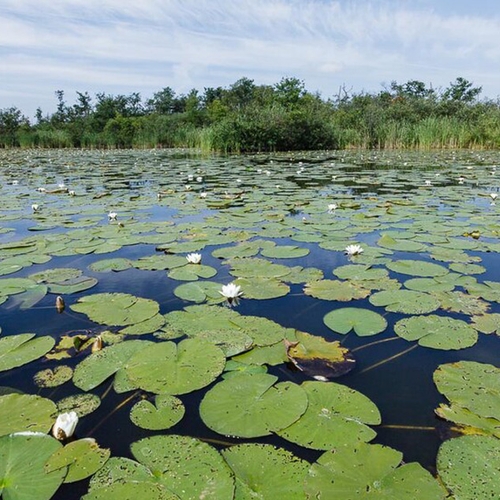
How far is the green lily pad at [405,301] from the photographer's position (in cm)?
189

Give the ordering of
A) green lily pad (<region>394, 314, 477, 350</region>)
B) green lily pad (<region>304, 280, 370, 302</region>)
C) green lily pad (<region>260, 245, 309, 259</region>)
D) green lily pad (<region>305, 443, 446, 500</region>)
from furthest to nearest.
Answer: green lily pad (<region>260, 245, 309, 259</region>) < green lily pad (<region>304, 280, 370, 302</region>) < green lily pad (<region>394, 314, 477, 350</region>) < green lily pad (<region>305, 443, 446, 500</region>)

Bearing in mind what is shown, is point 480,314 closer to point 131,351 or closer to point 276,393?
point 276,393

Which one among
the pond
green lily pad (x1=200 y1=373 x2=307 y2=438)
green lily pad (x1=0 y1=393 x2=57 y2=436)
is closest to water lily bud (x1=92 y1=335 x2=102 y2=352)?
the pond

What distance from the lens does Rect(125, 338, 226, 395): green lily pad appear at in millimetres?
1336

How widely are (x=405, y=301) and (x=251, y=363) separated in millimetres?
967

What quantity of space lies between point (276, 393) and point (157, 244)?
6.90ft

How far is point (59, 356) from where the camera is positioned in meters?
1.54

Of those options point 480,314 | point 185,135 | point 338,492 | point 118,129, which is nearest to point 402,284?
point 480,314

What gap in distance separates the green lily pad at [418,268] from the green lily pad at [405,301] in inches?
12.6

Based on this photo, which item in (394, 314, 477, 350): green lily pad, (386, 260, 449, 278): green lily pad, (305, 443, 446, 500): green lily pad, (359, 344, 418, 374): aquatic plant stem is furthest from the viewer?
(386, 260, 449, 278): green lily pad

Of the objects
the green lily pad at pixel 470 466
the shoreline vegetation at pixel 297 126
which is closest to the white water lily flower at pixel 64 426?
the green lily pad at pixel 470 466

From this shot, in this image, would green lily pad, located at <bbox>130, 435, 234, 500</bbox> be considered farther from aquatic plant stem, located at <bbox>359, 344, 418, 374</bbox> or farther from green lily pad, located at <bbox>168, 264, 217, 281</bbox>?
green lily pad, located at <bbox>168, 264, 217, 281</bbox>

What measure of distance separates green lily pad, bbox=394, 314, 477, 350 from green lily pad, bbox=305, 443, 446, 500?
71 centimetres

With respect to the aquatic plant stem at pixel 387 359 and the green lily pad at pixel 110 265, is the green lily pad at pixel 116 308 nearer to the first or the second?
the green lily pad at pixel 110 265
